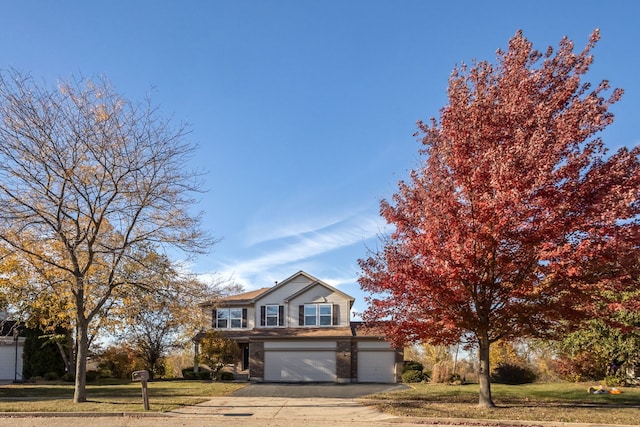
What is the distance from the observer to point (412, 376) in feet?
96.3

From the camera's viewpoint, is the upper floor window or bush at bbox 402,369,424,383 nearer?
bush at bbox 402,369,424,383

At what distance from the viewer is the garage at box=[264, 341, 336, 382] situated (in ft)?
105

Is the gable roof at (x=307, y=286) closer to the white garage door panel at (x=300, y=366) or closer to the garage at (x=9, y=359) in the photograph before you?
the white garage door panel at (x=300, y=366)

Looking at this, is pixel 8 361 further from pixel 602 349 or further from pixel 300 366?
pixel 602 349

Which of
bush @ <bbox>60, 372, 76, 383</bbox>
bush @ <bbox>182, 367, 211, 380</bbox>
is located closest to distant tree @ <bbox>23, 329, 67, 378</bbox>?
bush @ <bbox>60, 372, 76, 383</bbox>

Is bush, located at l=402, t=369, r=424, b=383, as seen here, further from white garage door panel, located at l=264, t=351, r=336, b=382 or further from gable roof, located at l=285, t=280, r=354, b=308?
gable roof, located at l=285, t=280, r=354, b=308

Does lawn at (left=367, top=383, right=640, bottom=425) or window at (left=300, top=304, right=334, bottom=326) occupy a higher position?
window at (left=300, top=304, right=334, bottom=326)

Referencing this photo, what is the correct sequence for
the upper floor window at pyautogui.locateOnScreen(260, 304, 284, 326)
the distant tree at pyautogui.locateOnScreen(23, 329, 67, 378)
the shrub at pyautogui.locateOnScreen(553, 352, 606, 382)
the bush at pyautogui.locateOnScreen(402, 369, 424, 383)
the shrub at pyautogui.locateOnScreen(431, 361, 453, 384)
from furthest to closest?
the upper floor window at pyautogui.locateOnScreen(260, 304, 284, 326) → the distant tree at pyautogui.locateOnScreen(23, 329, 67, 378) → the bush at pyautogui.locateOnScreen(402, 369, 424, 383) → the shrub at pyautogui.locateOnScreen(431, 361, 453, 384) → the shrub at pyautogui.locateOnScreen(553, 352, 606, 382)

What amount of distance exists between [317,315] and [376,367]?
198 inches

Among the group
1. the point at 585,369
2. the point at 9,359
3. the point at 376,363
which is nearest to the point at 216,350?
the point at 376,363

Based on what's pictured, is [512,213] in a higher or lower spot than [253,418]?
higher

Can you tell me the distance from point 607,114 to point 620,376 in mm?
15269

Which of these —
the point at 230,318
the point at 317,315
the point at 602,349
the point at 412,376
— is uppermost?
the point at 317,315

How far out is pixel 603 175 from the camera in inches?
520
